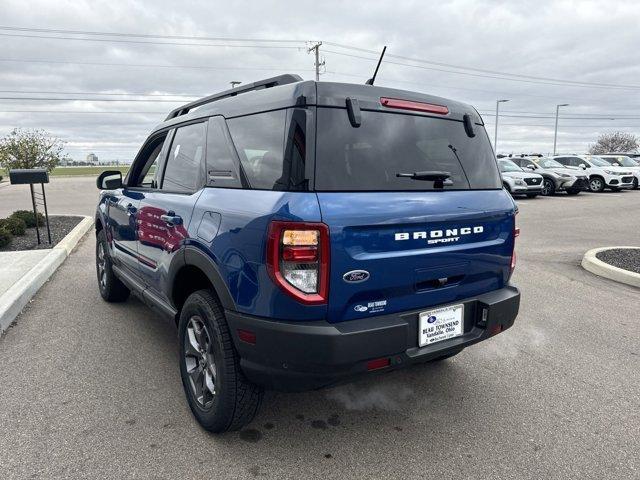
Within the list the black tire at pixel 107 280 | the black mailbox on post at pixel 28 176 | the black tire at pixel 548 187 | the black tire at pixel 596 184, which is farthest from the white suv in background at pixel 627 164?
the black tire at pixel 107 280

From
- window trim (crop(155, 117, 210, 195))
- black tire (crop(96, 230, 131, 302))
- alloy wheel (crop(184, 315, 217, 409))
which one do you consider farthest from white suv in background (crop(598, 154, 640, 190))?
alloy wheel (crop(184, 315, 217, 409))

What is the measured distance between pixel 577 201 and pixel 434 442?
57.1 ft

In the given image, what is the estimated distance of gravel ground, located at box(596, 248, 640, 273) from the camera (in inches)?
248

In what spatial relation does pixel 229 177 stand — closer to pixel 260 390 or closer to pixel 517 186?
pixel 260 390

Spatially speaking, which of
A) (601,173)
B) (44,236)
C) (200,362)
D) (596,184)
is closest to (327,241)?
(200,362)

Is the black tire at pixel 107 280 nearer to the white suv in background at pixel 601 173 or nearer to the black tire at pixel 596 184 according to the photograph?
the white suv in background at pixel 601 173

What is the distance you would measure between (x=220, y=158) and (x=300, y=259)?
39.3 inches

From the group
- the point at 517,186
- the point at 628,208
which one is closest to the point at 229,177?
the point at 628,208

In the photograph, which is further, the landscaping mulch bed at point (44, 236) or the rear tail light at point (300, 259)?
the landscaping mulch bed at point (44, 236)

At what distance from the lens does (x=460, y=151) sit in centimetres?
284

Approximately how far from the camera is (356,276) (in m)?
2.21

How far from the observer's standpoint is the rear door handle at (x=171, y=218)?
2953 millimetres

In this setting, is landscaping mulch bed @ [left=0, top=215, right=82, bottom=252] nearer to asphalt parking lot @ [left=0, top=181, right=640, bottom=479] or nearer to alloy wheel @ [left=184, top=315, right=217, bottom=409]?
asphalt parking lot @ [left=0, top=181, right=640, bottom=479]

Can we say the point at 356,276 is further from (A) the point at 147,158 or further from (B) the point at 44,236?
(B) the point at 44,236
